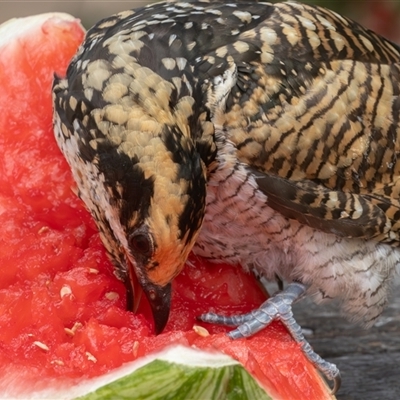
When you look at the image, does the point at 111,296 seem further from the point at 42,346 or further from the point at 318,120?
the point at 318,120

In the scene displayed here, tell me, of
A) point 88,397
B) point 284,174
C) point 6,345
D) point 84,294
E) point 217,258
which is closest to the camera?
point 88,397

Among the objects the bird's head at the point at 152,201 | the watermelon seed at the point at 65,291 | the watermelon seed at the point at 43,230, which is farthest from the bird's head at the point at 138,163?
the watermelon seed at the point at 43,230

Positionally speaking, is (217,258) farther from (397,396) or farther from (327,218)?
(397,396)

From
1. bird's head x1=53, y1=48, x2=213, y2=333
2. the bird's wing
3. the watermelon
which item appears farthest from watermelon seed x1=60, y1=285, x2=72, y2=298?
the bird's wing

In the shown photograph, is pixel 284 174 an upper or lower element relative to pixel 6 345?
upper

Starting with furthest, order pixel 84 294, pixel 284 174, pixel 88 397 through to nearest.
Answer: pixel 284 174
pixel 84 294
pixel 88 397

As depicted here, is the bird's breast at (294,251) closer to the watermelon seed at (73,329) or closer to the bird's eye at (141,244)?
the bird's eye at (141,244)

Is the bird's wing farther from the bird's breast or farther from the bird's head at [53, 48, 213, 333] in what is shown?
the bird's head at [53, 48, 213, 333]

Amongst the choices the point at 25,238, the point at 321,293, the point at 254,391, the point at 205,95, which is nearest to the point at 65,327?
the point at 25,238

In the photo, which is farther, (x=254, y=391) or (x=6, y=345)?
(x=6, y=345)
